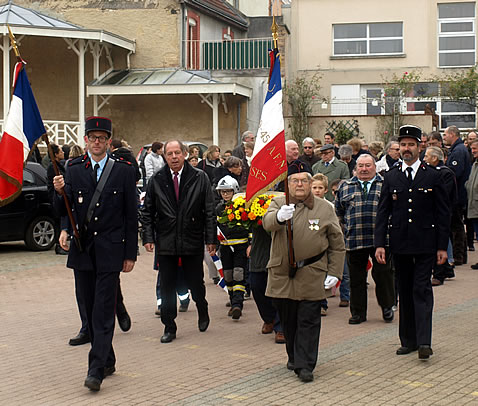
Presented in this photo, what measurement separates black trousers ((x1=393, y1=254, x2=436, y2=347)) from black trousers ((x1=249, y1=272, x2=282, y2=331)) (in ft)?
4.70

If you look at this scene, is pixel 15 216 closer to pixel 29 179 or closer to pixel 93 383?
pixel 29 179

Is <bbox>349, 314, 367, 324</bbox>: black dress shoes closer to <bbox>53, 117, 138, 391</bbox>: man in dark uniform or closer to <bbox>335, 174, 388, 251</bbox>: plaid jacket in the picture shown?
<bbox>335, 174, 388, 251</bbox>: plaid jacket

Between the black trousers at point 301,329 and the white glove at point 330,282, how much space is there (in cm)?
16

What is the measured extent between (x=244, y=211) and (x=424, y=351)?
269 cm

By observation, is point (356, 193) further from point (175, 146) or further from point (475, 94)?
point (475, 94)

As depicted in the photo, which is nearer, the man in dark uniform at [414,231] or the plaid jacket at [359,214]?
the man in dark uniform at [414,231]

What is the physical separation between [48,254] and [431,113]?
1628 centimetres

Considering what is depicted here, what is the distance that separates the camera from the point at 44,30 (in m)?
27.2

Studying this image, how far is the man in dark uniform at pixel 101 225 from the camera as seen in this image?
7.14 meters

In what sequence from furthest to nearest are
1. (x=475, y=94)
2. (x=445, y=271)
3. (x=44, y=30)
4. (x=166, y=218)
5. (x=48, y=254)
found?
1. (x=475, y=94)
2. (x=44, y=30)
3. (x=48, y=254)
4. (x=445, y=271)
5. (x=166, y=218)

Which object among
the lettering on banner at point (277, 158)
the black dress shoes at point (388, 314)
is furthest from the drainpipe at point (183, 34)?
the lettering on banner at point (277, 158)

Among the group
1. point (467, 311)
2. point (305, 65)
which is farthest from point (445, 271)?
point (305, 65)

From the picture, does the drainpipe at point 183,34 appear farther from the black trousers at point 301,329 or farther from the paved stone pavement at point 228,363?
the black trousers at point 301,329

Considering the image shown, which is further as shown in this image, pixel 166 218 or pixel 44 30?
pixel 44 30
